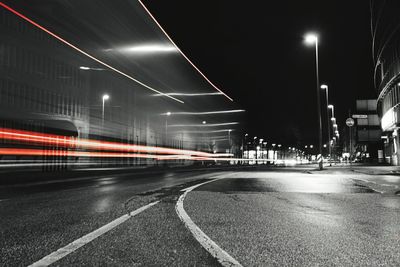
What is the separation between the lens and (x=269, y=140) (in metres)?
101

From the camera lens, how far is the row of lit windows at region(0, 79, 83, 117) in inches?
495

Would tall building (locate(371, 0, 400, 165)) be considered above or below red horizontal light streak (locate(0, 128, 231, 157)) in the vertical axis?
above

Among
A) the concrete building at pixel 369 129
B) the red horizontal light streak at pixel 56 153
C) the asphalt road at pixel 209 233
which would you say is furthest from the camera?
the concrete building at pixel 369 129

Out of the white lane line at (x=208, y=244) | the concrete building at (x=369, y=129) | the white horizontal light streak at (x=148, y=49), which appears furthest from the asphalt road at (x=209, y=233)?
the concrete building at (x=369, y=129)

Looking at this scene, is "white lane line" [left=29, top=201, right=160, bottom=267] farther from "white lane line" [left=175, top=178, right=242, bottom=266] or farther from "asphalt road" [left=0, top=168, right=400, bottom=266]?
"white lane line" [left=175, top=178, right=242, bottom=266]

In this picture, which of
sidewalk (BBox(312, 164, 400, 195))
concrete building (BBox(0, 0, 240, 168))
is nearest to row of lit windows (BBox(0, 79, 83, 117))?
concrete building (BBox(0, 0, 240, 168))

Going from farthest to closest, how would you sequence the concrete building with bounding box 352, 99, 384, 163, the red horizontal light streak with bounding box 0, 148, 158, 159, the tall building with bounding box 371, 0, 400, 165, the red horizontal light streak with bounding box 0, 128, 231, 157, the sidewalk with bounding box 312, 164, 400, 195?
the concrete building with bounding box 352, 99, 384, 163, the tall building with bounding box 371, 0, 400, 165, the red horizontal light streak with bounding box 0, 148, 158, 159, the red horizontal light streak with bounding box 0, 128, 231, 157, the sidewalk with bounding box 312, 164, 400, 195

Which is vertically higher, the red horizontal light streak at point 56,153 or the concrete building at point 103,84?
the concrete building at point 103,84

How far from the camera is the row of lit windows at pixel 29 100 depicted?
12566 mm

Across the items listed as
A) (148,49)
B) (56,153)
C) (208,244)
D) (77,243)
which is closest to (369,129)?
(148,49)

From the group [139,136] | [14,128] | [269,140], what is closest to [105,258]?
[14,128]

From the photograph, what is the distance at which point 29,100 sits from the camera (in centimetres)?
1430

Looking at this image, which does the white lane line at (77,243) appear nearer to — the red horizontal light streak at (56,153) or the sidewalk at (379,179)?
the sidewalk at (379,179)

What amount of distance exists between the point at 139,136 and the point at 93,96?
15.1ft
